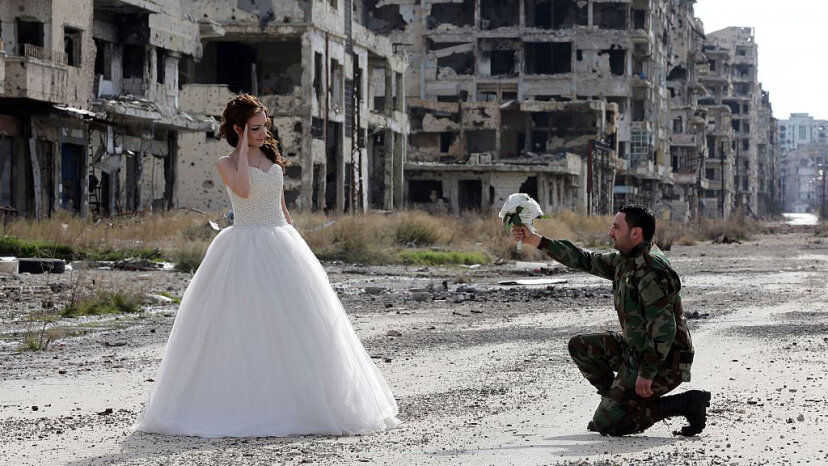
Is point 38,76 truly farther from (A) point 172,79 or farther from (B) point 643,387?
(B) point 643,387

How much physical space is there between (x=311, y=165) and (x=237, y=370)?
4043 centimetres

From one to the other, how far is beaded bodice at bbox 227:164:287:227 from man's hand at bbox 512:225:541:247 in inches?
58.0

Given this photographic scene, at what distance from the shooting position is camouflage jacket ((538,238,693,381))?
24.1 ft

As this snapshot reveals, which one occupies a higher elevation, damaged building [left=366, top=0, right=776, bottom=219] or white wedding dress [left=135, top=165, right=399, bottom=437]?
damaged building [left=366, top=0, right=776, bottom=219]

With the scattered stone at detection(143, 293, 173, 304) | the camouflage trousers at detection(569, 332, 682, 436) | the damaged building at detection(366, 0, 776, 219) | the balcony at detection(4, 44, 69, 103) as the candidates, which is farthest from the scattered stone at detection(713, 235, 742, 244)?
the camouflage trousers at detection(569, 332, 682, 436)

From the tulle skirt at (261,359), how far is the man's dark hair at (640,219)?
1.78 m

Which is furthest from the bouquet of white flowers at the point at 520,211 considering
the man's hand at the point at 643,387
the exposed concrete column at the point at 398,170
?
the exposed concrete column at the point at 398,170

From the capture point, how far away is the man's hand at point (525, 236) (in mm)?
7805

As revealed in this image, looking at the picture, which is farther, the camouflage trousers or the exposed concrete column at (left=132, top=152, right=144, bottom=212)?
the exposed concrete column at (left=132, top=152, right=144, bottom=212)

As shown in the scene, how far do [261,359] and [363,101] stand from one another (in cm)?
4801

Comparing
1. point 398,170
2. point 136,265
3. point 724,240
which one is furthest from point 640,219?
point 398,170

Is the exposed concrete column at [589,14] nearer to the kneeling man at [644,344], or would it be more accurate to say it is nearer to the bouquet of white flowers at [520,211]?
the bouquet of white flowers at [520,211]

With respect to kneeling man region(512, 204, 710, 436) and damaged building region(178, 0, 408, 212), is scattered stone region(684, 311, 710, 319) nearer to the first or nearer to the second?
kneeling man region(512, 204, 710, 436)

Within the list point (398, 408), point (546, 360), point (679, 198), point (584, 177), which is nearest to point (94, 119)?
point (546, 360)
